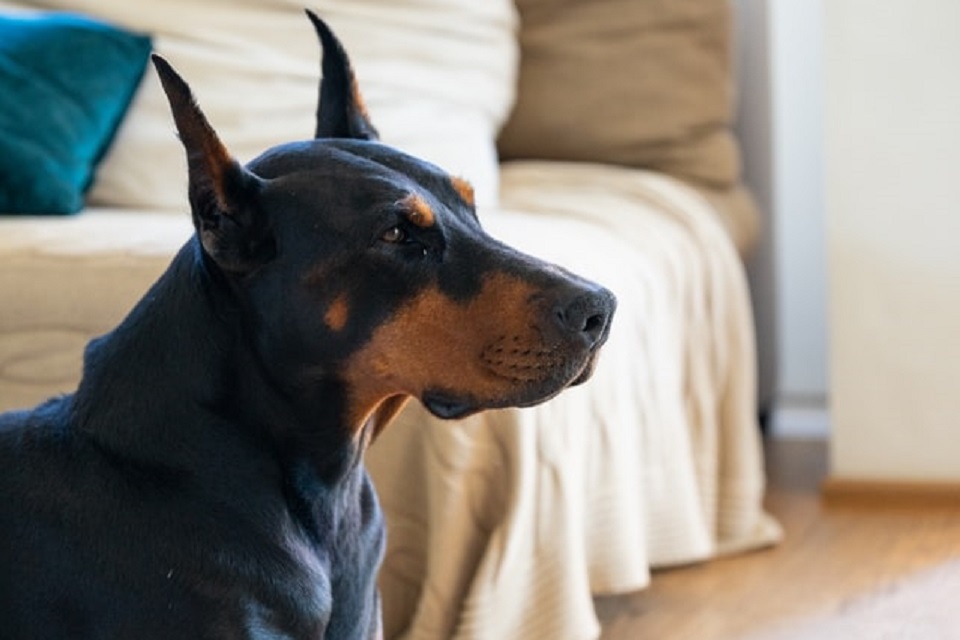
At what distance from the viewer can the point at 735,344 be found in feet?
10.4

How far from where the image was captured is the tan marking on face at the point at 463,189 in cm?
178

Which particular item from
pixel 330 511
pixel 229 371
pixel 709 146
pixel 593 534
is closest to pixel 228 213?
pixel 229 371

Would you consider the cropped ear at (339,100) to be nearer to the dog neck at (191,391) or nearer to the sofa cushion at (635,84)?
the dog neck at (191,391)

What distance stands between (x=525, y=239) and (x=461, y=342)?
91cm

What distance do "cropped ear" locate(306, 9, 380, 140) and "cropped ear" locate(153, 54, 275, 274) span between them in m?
0.23

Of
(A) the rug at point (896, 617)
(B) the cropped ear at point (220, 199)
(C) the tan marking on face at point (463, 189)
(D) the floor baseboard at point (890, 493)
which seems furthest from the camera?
(D) the floor baseboard at point (890, 493)

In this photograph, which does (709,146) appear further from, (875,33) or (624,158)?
(875,33)

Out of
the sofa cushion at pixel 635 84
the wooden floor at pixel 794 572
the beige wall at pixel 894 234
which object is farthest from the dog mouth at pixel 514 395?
the sofa cushion at pixel 635 84

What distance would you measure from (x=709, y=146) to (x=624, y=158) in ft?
0.56

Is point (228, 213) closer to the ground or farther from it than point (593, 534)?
farther from it

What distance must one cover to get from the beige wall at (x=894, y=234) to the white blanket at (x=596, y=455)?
22cm

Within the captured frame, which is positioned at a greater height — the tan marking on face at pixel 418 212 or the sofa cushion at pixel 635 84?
the tan marking on face at pixel 418 212

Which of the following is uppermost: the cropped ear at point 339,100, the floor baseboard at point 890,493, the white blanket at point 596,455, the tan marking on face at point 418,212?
the cropped ear at point 339,100

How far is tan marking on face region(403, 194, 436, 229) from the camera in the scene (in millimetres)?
1665
